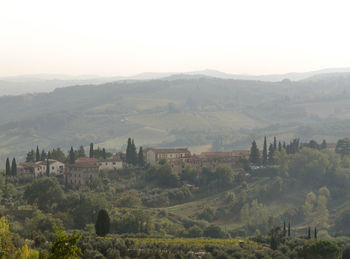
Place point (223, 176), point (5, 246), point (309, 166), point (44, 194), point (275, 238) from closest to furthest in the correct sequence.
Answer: point (5, 246) < point (275, 238) < point (44, 194) < point (223, 176) < point (309, 166)

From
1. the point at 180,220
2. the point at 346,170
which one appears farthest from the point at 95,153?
the point at 346,170

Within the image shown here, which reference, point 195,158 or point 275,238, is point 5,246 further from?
point 195,158

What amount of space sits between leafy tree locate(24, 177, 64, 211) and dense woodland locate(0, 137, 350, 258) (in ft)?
0.56

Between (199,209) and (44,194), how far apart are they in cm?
Answer: 3157

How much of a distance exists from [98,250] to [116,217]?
106 ft

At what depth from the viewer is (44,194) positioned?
8631 cm

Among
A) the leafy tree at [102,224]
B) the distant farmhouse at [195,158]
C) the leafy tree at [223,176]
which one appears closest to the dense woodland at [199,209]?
the leafy tree at [102,224]

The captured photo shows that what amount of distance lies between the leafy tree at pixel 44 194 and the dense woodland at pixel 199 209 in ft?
0.56

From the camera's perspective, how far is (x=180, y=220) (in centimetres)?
9138

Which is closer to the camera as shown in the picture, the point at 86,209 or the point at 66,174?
the point at 86,209

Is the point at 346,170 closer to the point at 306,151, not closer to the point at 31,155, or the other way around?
the point at 306,151

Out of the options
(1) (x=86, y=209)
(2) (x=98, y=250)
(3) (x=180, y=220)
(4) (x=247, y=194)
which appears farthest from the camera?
(4) (x=247, y=194)

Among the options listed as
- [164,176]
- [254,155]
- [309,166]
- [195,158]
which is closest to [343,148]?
[309,166]

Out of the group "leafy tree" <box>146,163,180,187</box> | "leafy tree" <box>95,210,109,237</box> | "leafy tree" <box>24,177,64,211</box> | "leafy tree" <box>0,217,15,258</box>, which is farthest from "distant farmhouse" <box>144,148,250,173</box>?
"leafy tree" <box>0,217,15,258</box>
